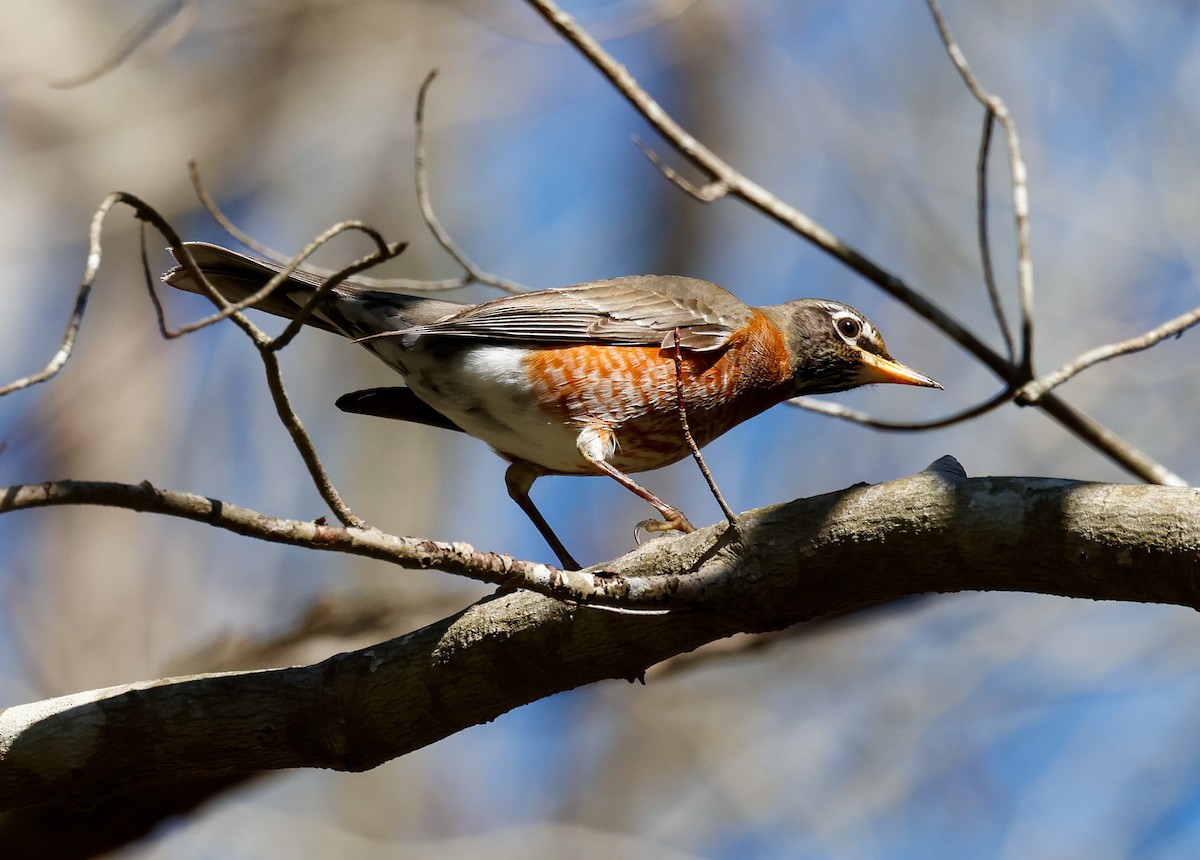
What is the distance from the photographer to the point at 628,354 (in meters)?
4.51

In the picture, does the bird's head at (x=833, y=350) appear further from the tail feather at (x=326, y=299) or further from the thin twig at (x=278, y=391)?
the thin twig at (x=278, y=391)

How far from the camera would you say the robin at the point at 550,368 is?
4395 mm

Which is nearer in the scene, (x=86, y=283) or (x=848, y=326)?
(x=86, y=283)

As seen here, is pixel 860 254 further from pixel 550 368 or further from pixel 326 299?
pixel 326 299

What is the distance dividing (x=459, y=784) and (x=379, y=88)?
6.44 meters

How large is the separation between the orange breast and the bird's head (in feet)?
2.37

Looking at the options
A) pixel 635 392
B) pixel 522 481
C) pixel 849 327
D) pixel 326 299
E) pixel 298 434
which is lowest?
pixel 298 434

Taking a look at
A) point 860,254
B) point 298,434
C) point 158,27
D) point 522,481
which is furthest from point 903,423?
point 158,27

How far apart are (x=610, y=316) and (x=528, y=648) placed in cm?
214

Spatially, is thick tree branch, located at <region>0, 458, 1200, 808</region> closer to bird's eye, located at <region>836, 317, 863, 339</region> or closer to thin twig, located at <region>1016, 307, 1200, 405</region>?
thin twig, located at <region>1016, 307, 1200, 405</region>

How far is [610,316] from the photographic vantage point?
Result: 4766 mm

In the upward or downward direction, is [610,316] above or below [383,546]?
above

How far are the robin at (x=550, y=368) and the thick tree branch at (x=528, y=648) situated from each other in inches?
49.3

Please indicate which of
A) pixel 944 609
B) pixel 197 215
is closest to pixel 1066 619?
pixel 944 609
